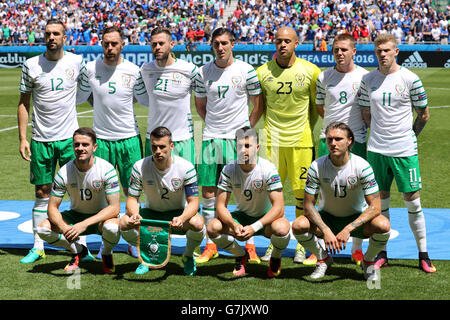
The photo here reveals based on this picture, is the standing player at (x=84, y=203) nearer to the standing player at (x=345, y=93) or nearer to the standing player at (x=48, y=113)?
the standing player at (x=48, y=113)

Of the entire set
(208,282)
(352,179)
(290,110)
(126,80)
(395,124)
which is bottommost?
(208,282)

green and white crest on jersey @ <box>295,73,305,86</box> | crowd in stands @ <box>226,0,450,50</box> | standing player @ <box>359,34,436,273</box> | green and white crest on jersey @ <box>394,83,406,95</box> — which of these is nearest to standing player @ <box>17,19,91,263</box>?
green and white crest on jersey @ <box>295,73,305,86</box>

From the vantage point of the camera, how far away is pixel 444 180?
1036 cm

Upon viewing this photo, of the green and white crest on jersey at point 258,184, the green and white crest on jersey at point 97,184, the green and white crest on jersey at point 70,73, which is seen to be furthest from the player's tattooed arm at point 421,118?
the green and white crest on jersey at point 70,73

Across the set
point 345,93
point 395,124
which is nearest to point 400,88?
point 395,124

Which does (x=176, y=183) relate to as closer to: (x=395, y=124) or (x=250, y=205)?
(x=250, y=205)

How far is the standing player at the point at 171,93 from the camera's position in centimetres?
665

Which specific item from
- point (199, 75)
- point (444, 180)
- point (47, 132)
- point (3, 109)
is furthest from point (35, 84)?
point (3, 109)

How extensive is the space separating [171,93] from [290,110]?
1295 millimetres

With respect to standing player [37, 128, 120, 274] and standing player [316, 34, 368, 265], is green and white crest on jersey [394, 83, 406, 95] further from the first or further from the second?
standing player [37, 128, 120, 274]

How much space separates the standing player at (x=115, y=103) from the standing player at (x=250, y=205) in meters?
1.28

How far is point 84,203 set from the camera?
6.15 meters

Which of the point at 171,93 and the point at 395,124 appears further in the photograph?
the point at 171,93

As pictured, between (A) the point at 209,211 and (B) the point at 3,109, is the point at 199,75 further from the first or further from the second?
(B) the point at 3,109
